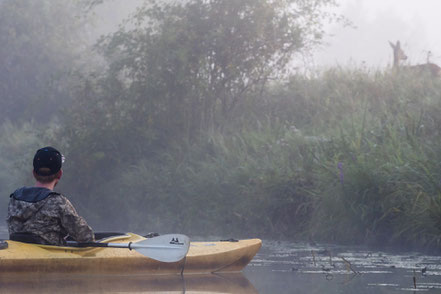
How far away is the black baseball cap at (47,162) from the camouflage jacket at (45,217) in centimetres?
16

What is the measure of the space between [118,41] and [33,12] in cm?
1375

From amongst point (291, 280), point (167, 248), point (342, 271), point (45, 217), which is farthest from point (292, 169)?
point (45, 217)

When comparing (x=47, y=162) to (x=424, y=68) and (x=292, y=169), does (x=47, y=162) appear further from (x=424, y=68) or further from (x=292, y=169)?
(x=424, y=68)

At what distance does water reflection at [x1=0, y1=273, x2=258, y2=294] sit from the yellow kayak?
0.22 ft

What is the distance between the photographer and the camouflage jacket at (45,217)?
674 centimetres

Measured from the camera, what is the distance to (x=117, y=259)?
7.35 metres

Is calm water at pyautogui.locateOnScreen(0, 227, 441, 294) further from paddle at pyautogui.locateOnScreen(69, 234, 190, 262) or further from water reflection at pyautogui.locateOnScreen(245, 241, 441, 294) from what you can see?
paddle at pyautogui.locateOnScreen(69, 234, 190, 262)

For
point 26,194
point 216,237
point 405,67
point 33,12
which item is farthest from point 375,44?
point 26,194

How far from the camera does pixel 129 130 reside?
15938 millimetres

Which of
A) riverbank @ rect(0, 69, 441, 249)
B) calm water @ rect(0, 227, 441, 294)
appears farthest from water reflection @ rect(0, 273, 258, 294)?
riverbank @ rect(0, 69, 441, 249)

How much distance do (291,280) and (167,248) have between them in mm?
1140

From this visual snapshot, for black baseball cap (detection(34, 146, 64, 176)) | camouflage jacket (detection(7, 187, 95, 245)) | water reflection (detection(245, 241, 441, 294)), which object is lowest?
water reflection (detection(245, 241, 441, 294))

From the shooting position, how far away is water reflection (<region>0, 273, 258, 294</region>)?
6.61 meters

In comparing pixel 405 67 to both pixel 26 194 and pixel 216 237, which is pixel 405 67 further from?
pixel 26 194
